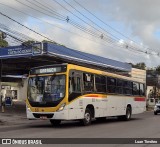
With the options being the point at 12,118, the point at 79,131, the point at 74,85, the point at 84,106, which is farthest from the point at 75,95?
the point at 12,118

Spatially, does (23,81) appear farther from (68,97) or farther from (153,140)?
(153,140)

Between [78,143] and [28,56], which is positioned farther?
[28,56]

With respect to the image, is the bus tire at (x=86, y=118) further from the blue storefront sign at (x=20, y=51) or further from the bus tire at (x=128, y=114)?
the blue storefront sign at (x=20, y=51)

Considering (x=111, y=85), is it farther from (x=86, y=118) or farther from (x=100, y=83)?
(x=86, y=118)

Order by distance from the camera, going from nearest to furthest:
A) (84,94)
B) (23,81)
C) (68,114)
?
(68,114) < (84,94) < (23,81)

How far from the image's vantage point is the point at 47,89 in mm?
19438

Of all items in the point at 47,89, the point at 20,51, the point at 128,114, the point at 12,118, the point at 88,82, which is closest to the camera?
the point at 47,89

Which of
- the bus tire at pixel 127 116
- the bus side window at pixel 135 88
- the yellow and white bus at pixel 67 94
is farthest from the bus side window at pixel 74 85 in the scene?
the bus side window at pixel 135 88

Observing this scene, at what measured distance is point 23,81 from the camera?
77188mm

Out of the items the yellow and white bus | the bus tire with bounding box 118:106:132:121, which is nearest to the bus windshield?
the yellow and white bus

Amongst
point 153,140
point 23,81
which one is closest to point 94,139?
point 153,140

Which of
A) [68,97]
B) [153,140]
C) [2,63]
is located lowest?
[153,140]

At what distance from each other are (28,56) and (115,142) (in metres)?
19.8

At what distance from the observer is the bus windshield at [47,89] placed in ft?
62.9
